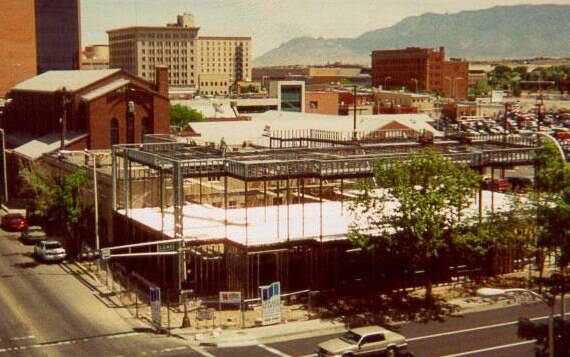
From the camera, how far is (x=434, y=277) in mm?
45875

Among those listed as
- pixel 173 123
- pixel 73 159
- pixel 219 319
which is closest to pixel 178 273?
pixel 219 319

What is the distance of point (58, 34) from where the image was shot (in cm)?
18000

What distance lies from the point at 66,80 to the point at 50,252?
44.5 meters

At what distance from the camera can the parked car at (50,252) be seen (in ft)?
168

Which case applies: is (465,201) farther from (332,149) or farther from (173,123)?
(173,123)

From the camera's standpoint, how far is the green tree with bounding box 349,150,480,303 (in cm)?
3769

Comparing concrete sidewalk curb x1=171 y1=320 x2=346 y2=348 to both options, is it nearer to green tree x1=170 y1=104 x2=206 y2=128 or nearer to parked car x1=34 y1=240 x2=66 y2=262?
parked car x1=34 y1=240 x2=66 y2=262

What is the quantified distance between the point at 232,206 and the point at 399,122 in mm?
45062

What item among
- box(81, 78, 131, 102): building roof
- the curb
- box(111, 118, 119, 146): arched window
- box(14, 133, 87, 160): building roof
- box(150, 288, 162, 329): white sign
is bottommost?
the curb

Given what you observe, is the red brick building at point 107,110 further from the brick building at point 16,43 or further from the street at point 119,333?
the brick building at point 16,43

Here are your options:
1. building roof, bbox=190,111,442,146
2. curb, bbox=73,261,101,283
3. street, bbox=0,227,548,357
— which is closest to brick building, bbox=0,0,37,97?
building roof, bbox=190,111,442,146

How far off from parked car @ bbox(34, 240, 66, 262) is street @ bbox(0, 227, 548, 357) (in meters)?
5.94

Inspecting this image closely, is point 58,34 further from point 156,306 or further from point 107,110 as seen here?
point 156,306

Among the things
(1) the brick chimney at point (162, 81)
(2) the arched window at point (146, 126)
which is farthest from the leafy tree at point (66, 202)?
(1) the brick chimney at point (162, 81)
